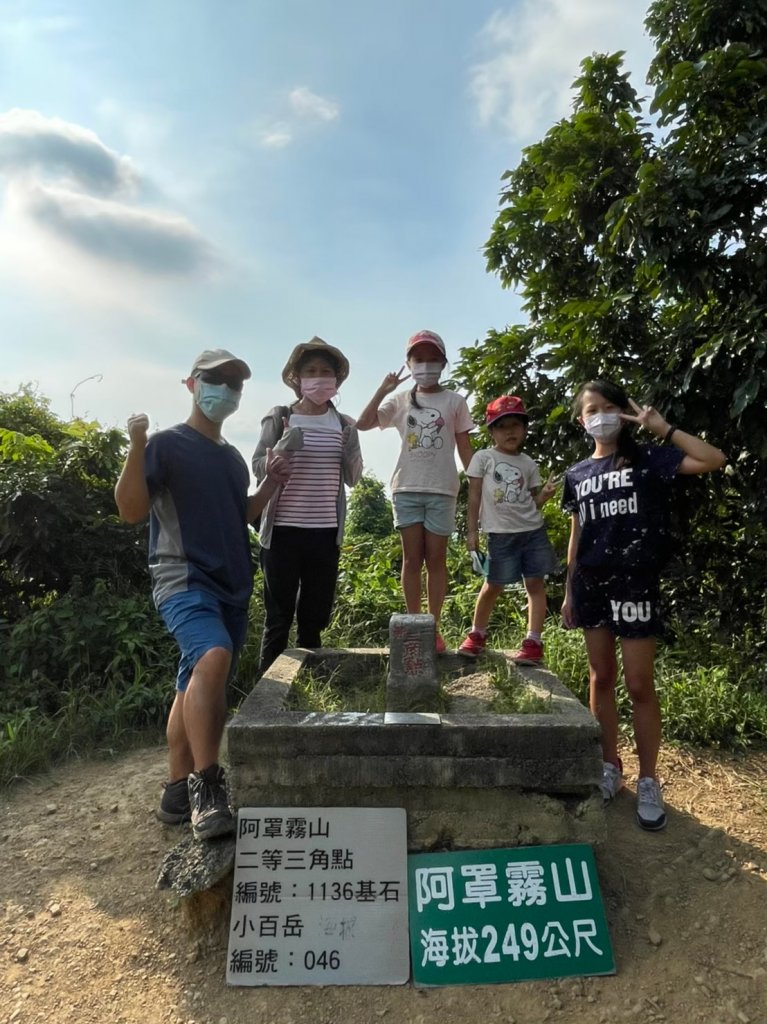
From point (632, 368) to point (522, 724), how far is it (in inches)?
97.6

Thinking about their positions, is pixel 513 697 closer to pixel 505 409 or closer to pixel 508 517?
pixel 508 517

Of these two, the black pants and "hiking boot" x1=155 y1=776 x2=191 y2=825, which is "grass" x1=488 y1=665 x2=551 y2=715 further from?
"hiking boot" x1=155 y1=776 x2=191 y2=825

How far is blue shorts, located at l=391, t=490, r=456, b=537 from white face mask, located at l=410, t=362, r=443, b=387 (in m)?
0.57

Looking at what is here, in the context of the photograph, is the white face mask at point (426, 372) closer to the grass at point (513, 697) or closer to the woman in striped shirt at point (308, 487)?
the woman in striped shirt at point (308, 487)

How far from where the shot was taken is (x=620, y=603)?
9.64 feet

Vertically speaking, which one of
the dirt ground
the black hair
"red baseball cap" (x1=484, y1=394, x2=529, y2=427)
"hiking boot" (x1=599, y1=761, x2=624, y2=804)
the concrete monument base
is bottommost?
the dirt ground

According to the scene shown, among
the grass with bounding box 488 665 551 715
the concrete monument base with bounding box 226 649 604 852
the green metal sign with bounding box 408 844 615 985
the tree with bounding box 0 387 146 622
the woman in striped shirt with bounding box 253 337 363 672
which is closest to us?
the green metal sign with bounding box 408 844 615 985

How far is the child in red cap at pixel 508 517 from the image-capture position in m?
3.59

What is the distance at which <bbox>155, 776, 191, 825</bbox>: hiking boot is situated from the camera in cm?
306

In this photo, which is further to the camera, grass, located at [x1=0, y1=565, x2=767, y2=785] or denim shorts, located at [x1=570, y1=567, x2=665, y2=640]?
grass, located at [x1=0, y1=565, x2=767, y2=785]

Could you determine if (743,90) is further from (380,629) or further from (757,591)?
(380,629)

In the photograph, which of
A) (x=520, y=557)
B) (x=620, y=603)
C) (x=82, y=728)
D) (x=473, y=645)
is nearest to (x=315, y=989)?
(x=473, y=645)

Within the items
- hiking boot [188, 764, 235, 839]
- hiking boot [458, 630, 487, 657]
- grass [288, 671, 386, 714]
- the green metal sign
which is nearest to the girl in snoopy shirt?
the green metal sign

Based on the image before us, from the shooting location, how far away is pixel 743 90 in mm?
3494
